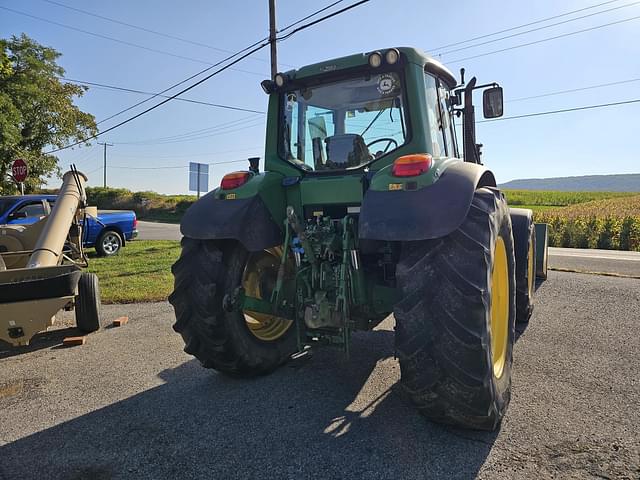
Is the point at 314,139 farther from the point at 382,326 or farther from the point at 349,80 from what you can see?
the point at 382,326

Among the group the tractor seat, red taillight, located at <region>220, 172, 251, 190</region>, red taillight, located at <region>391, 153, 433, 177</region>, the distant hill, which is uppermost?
the distant hill

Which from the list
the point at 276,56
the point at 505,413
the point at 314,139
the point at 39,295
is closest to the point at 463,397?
the point at 505,413

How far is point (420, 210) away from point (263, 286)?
1.76 m

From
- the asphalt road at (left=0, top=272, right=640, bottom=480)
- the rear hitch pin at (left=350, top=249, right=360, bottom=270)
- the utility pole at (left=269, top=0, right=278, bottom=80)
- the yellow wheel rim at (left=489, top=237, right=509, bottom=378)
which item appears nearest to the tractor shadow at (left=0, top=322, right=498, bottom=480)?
the asphalt road at (left=0, top=272, right=640, bottom=480)

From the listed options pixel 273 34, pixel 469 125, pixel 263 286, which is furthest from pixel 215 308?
pixel 273 34

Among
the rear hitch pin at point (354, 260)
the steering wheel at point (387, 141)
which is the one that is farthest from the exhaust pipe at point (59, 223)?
the steering wheel at point (387, 141)

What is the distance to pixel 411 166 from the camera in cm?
276

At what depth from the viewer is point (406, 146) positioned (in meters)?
3.30

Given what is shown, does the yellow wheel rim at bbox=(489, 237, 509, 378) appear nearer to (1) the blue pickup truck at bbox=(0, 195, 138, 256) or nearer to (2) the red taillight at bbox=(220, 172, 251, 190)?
(2) the red taillight at bbox=(220, 172, 251, 190)

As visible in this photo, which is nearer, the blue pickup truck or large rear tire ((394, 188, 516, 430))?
large rear tire ((394, 188, 516, 430))

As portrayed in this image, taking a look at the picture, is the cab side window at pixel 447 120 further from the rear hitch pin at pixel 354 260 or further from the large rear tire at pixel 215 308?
the large rear tire at pixel 215 308

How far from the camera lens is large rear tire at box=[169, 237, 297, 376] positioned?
3375 mm

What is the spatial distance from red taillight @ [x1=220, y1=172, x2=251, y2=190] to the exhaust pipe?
2.74 metres

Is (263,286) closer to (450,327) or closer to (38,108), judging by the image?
(450,327)
